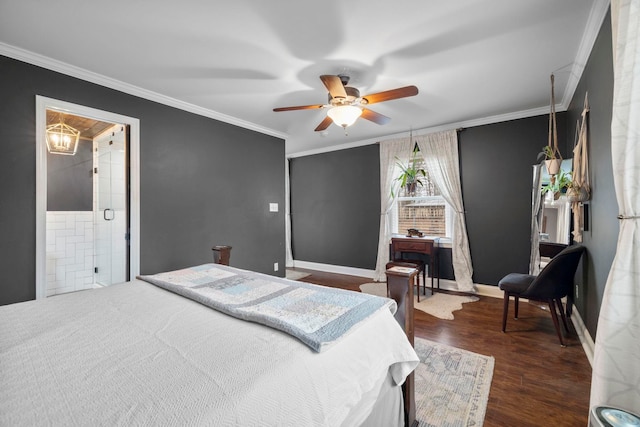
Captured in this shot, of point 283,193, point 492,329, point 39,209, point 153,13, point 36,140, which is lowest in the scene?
point 492,329

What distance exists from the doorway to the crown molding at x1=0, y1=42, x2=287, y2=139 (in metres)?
0.28

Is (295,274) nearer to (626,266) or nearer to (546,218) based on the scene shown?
(546,218)

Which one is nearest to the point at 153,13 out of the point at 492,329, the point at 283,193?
the point at 283,193

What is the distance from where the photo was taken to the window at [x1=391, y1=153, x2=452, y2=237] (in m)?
4.48

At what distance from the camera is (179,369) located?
89 cm

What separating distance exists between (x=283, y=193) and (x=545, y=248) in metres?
3.65

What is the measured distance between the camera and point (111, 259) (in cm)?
375

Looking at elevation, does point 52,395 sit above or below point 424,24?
below

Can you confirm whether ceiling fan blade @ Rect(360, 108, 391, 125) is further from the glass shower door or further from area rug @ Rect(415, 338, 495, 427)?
A: the glass shower door

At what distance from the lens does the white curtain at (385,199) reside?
4762mm

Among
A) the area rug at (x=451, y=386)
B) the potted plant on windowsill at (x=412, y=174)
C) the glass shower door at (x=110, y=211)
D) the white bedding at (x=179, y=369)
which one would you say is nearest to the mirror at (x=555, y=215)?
the potted plant on windowsill at (x=412, y=174)

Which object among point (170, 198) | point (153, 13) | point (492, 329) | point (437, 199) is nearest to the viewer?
point (153, 13)

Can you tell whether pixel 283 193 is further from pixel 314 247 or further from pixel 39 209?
pixel 39 209

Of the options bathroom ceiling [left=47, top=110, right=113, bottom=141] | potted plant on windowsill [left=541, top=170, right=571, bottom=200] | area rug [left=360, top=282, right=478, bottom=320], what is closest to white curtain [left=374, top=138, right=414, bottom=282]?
area rug [left=360, top=282, right=478, bottom=320]
